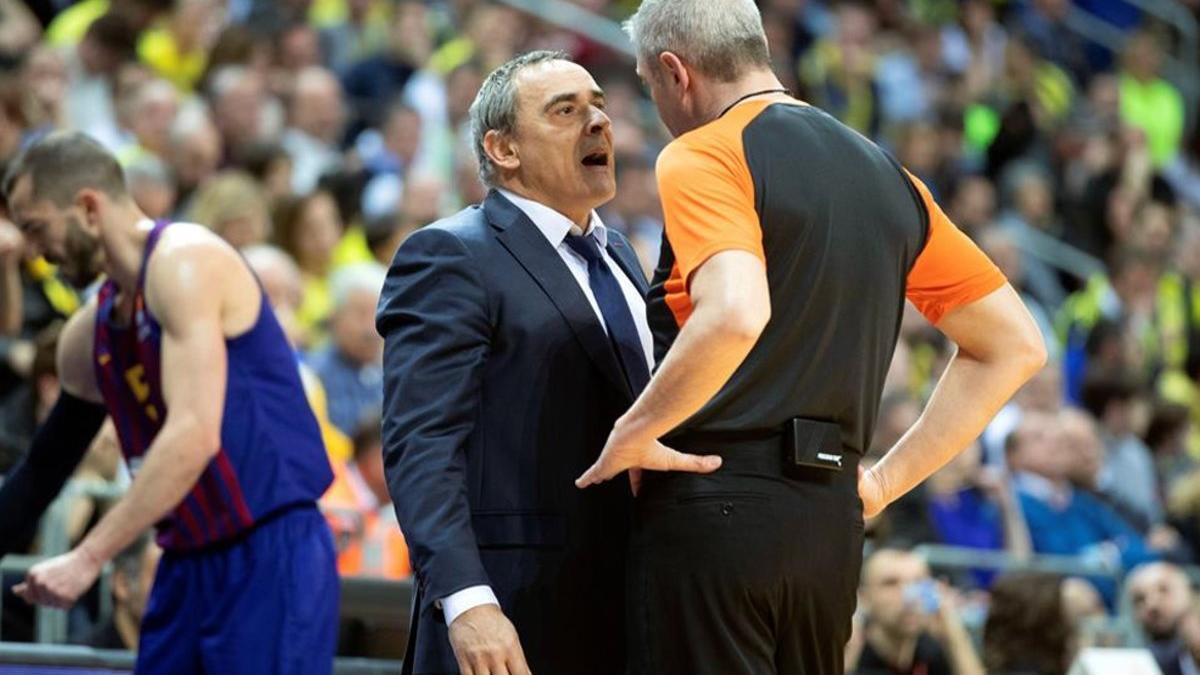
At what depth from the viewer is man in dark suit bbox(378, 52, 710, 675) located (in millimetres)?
3963

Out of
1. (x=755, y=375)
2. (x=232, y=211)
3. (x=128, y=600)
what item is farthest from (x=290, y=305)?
(x=755, y=375)

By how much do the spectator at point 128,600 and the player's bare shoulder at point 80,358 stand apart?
104 centimetres

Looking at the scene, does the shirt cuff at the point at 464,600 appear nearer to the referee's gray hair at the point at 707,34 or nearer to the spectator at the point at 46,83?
the referee's gray hair at the point at 707,34

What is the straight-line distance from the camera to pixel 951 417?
4.14m

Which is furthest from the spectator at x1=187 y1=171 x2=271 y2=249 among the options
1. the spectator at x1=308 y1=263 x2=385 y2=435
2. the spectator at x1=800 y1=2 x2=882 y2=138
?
the spectator at x1=800 y1=2 x2=882 y2=138

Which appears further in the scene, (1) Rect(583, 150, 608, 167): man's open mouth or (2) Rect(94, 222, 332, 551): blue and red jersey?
(2) Rect(94, 222, 332, 551): blue and red jersey

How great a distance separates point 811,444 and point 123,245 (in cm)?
200

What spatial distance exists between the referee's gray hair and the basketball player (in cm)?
152

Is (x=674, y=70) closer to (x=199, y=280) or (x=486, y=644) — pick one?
(x=486, y=644)

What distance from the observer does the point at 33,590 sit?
4762mm

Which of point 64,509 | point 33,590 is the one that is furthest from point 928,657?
point 33,590

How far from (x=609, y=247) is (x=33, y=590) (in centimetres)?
158

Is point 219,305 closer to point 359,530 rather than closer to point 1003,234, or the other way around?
point 359,530

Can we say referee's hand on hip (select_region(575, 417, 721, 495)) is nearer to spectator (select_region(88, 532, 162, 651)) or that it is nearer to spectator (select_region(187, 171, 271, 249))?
spectator (select_region(88, 532, 162, 651))
